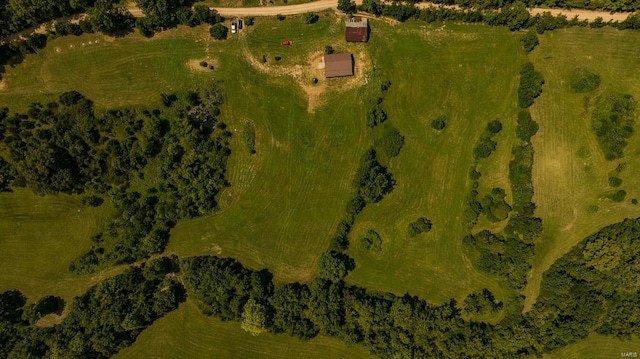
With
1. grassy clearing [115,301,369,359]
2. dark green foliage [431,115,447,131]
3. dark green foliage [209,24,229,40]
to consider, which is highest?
dark green foliage [209,24,229,40]

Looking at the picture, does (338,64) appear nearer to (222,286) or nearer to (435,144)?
(435,144)

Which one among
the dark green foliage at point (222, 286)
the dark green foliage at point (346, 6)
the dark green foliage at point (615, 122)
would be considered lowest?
the dark green foliage at point (222, 286)

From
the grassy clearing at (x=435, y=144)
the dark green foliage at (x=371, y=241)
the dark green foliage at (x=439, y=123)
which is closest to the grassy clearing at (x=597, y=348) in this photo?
the grassy clearing at (x=435, y=144)

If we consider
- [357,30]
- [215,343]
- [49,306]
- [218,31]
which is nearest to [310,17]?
[357,30]

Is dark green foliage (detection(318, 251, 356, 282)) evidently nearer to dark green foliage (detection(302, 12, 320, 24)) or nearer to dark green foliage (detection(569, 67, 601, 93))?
dark green foliage (detection(302, 12, 320, 24))

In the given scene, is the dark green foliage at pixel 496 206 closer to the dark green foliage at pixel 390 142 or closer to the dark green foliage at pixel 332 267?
the dark green foliage at pixel 390 142

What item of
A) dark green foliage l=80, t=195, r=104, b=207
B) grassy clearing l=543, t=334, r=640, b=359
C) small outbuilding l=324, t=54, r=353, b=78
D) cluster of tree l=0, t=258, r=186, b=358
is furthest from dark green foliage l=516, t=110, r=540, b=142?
dark green foliage l=80, t=195, r=104, b=207

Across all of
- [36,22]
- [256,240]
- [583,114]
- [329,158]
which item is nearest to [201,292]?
[256,240]
